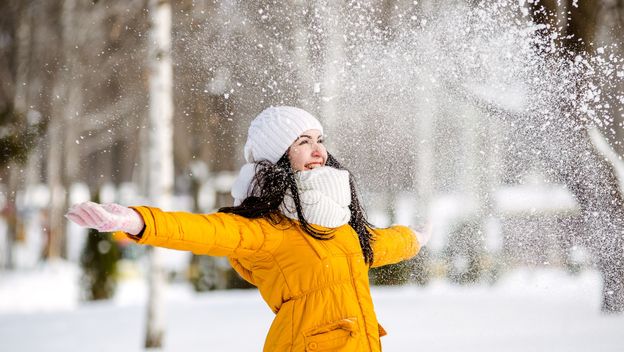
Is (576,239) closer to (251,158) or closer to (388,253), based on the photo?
(388,253)

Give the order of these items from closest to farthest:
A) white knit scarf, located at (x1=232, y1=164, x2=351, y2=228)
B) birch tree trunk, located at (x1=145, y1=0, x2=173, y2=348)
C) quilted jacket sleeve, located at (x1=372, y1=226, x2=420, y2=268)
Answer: white knit scarf, located at (x1=232, y1=164, x2=351, y2=228) < quilted jacket sleeve, located at (x1=372, y1=226, x2=420, y2=268) < birch tree trunk, located at (x1=145, y1=0, x2=173, y2=348)

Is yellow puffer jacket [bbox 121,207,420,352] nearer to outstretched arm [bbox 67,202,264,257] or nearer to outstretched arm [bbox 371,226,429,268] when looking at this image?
outstretched arm [bbox 67,202,264,257]

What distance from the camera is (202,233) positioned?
209 cm

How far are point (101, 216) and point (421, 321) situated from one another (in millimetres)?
4414

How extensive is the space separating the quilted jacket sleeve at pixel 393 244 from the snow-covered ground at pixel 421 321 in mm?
1761

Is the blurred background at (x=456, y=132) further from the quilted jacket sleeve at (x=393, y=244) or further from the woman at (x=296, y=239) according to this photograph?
the woman at (x=296, y=239)

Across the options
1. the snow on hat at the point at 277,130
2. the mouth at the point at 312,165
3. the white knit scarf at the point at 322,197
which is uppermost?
the snow on hat at the point at 277,130

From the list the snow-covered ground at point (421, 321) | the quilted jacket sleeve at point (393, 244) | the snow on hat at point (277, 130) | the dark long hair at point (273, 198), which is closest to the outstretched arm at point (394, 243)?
the quilted jacket sleeve at point (393, 244)

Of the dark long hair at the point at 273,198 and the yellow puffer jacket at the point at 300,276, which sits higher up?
the dark long hair at the point at 273,198

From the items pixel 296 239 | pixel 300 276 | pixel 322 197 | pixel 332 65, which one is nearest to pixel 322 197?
pixel 322 197

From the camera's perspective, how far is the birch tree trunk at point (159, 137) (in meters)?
5.99

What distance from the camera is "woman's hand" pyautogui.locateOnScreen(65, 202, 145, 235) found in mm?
1838

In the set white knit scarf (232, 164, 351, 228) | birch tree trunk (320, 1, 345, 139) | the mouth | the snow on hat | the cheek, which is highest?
birch tree trunk (320, 1, 345, 139)

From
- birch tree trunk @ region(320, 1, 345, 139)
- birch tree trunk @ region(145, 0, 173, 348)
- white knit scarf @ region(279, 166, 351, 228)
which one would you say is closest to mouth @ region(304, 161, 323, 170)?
white knit scarf @ region(279, 166, 351, 228)
